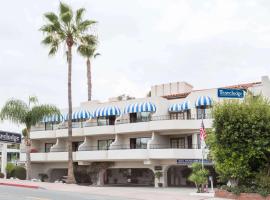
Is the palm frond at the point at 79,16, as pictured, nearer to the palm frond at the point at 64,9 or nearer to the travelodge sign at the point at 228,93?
the palm frond at the point at 64,9

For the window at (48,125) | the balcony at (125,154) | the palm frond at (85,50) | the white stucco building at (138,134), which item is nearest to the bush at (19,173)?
the white stucco building at (138,134)

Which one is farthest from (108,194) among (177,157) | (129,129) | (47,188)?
(129,129)

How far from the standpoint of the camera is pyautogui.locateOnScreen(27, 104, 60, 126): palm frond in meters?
48.3

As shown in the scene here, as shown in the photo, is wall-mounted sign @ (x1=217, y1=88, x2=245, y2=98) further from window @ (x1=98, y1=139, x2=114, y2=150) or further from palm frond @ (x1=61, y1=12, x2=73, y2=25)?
window @ (x1=98, y1=139, x2=114, y2=150)

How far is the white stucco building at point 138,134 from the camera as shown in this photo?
43438 mm

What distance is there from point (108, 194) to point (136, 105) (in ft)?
60.0

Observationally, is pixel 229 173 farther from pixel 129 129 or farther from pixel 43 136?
pixel 43 136

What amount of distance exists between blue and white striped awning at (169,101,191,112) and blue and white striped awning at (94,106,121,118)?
593cm

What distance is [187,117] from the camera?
45156 mm

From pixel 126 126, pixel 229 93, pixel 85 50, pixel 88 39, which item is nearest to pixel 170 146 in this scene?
pixel 126 126

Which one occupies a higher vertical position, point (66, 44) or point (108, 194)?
point (66, 44)

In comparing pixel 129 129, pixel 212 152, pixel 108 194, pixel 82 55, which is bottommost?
pixel 108 194

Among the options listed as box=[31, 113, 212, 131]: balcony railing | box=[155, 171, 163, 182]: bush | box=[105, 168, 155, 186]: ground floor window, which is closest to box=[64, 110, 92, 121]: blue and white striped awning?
box=[31, 113, 212, 131]: balcony railing

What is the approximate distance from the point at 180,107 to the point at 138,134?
565 cm
